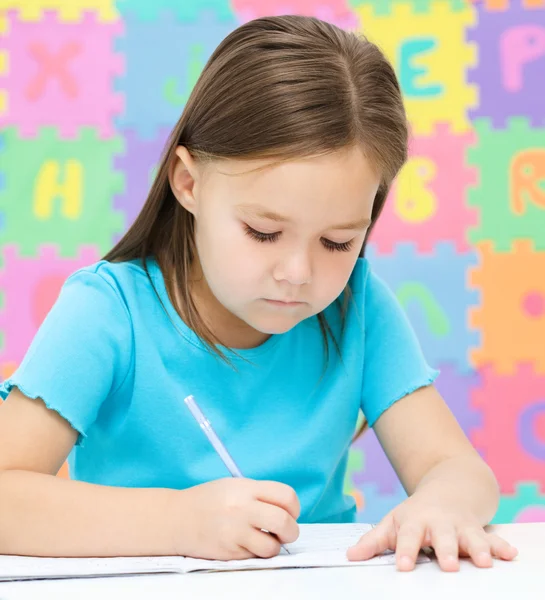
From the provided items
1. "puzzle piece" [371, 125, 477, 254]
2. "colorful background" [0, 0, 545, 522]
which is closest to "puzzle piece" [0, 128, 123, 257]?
"colorful background" [0, 0, 545, 522]

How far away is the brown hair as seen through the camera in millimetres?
754

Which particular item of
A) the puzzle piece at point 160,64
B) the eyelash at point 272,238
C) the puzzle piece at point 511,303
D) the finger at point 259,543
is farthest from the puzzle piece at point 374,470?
the finger at point 259,543

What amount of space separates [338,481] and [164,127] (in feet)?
3.24

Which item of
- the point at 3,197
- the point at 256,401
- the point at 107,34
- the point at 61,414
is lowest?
the point at 61,414

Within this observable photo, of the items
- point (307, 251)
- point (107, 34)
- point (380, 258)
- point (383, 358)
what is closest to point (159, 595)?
point (307, 251)

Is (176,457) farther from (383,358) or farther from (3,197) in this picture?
(3,197)

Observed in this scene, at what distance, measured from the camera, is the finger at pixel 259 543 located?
64 cm

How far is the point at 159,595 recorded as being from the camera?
55cm

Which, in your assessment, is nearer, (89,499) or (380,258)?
(89,499)

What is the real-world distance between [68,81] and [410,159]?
0.70 metres

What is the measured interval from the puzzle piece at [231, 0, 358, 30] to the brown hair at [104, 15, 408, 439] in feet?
3.04

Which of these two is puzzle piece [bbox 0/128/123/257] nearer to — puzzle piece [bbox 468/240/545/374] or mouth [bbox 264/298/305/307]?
puzzle piece [bbox 468/240/545/374]

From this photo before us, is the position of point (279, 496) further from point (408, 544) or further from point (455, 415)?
point (455, 415)

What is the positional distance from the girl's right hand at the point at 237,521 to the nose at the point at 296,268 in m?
0.18
